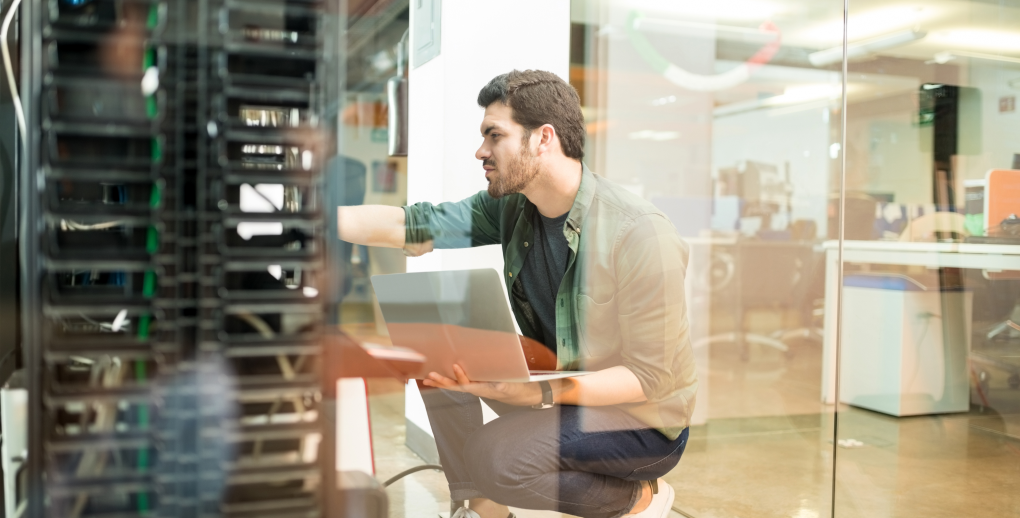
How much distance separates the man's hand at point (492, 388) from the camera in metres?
0.87

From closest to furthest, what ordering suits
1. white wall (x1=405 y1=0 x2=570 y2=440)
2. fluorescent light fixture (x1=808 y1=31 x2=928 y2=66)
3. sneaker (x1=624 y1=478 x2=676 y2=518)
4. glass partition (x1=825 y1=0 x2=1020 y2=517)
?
1. white wall (x1=405 y1=0 x2=570 y2=440)
2. sneaker (x1=624 y1=478 x2=676 y2=518)
3. glass partition (x1=825 y1=0 x2=1020 y2=517)
4. fluorescent light fixture (x1=808 y1=31 x2=928 y2=66)

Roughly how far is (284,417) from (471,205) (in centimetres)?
72

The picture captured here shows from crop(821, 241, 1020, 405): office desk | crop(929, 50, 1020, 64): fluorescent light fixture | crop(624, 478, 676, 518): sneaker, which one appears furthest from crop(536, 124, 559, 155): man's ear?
crop(929, 50, 1020, 64): fluorescent light fixture

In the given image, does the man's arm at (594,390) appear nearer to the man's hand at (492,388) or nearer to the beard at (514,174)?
the man's hand at (492,388)

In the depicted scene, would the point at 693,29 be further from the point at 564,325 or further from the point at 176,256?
the point at 176,256


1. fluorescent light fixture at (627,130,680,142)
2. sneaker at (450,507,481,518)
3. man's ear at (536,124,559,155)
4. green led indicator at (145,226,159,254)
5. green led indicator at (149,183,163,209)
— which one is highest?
fluorescent light fixture at (627,130,680,142)

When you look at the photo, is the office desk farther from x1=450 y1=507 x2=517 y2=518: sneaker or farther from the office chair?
x1=450 y1=507 x2=517 y2=518: sneaker

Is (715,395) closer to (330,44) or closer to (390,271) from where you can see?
(390,271)

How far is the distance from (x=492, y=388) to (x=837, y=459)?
1664mm

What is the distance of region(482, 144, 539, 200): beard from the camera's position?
1005mm

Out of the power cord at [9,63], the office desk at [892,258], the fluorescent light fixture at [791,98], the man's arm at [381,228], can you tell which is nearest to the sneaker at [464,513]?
the man's arm at [381,228]

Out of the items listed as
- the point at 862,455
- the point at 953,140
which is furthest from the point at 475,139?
the point at 953,140

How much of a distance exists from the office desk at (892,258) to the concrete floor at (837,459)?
70 millimetres

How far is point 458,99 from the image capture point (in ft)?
3.15
